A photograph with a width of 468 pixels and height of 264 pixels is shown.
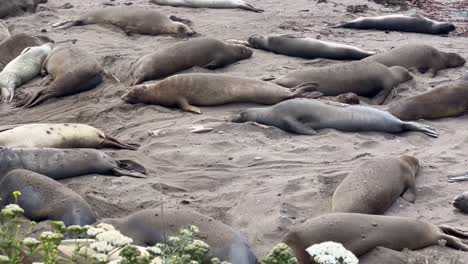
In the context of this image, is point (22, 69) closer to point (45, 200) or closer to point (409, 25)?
point (45, 200)

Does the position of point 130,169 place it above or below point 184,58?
above

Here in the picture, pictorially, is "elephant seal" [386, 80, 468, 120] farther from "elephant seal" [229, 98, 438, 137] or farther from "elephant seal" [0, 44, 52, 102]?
"elephant seal" [0, 44, 52, 102]

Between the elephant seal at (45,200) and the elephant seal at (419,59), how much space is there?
483cm

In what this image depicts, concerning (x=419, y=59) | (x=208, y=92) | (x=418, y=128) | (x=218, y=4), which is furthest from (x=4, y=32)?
(x=418, y=128)

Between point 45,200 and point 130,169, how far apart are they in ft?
3.86

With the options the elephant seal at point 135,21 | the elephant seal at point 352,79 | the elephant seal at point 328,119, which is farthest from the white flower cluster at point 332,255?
the elephant seal at point 135,21

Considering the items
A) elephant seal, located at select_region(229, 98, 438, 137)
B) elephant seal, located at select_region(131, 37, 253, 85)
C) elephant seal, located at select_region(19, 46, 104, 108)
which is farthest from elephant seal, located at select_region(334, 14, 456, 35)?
elephant seal, located at select_region(229, 98, 438, 137)

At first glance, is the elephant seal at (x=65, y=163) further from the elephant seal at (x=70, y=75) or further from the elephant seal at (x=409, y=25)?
the elephant seal at (x=409, y=25)

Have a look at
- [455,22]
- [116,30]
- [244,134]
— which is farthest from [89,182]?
[455,22]

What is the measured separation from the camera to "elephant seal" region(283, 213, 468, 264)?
4.79 meters

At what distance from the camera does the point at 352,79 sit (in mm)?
8664

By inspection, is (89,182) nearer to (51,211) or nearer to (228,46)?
(51,211)

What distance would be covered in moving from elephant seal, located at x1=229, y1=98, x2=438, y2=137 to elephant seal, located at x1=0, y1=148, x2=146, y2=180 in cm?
146

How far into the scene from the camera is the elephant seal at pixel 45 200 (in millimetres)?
5195
